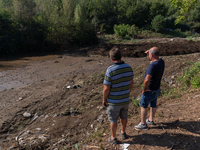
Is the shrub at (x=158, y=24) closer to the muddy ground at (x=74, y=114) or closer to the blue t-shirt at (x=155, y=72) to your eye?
the muddy ground at (x=74, y=114)

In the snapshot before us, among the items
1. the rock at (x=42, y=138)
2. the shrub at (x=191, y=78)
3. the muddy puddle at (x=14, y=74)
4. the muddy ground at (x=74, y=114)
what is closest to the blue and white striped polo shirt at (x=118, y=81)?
the muddy ground at (x=74, y=114)

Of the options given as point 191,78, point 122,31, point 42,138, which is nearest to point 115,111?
point 42,138

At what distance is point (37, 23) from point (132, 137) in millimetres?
15759

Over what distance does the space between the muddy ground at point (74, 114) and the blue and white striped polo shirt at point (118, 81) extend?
980 mm

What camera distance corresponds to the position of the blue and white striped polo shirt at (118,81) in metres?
2.83

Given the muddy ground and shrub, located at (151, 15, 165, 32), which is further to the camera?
shrub, located at (151, 15, 165, 32)

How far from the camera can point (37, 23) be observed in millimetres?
16109

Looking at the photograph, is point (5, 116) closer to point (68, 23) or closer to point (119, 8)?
point (68, 23)

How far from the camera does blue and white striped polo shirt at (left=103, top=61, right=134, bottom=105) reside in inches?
111

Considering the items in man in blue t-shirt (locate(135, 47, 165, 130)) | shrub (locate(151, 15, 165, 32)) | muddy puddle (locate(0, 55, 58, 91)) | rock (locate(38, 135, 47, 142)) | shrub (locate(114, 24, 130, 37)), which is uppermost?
shrub (locate(151, 15, 165, 32))

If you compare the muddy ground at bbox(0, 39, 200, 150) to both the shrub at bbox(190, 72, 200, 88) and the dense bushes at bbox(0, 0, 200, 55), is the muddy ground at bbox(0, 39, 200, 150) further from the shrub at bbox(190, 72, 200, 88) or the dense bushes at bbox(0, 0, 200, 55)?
the dense bushes at bbox(0, 0, 200, 55)

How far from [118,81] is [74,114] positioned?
10.2ft

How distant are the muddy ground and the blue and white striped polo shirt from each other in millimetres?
980

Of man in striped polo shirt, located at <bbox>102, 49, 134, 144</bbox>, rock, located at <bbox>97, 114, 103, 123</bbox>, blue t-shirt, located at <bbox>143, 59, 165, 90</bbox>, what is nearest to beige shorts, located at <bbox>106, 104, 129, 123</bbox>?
man in striped polo shirt, located at <bbox>102, 49, 134, 144</bbox>
